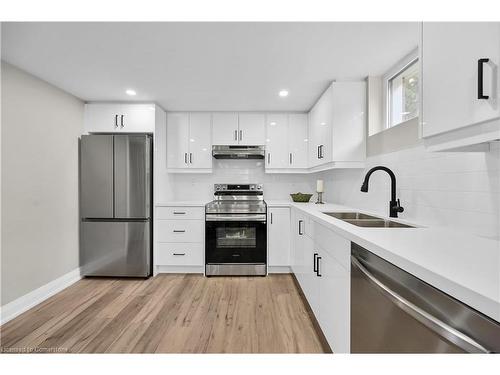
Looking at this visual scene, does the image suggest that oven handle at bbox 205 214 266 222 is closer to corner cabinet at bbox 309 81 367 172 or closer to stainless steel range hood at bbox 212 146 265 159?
stainless steel range hood at bbox 212 146 265 159

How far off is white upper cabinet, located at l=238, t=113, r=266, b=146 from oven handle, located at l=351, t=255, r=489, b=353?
275 centimetres

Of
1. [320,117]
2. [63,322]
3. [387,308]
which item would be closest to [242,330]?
[387,308]

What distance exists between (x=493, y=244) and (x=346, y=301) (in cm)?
72

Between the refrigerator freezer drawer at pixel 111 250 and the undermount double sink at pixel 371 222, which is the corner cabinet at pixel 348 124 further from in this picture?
the refrigerator freezer drawer at pixel 111 250

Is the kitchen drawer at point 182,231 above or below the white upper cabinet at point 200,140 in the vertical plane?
below

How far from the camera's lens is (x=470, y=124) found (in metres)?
0.95

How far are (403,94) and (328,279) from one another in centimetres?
177

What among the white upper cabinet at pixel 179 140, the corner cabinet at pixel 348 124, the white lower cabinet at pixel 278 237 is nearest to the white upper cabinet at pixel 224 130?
the white upper cabinet at pixel 179 140

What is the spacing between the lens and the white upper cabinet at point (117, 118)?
3.16 meters

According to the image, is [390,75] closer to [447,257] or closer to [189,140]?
[447,257]

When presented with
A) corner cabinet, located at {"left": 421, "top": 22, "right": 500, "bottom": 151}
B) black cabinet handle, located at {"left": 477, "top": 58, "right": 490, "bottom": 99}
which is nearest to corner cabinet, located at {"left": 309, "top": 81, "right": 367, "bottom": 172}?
corner cabinet, located at {"left": 421, "top": 22, "right": 500, "bottom": 151}

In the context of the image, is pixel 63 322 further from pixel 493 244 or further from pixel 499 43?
pixel 499 43

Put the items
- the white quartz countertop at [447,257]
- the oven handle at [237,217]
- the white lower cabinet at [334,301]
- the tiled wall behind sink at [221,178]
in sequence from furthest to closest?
1. the tiled wall behind sink at [221,178]
2. the oven handle at [237,217]
3. the white lower cabinet at [334,301]
4. the white quartz countertop at [447,257]

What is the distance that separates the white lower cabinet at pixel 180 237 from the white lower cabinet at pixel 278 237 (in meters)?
0.88
